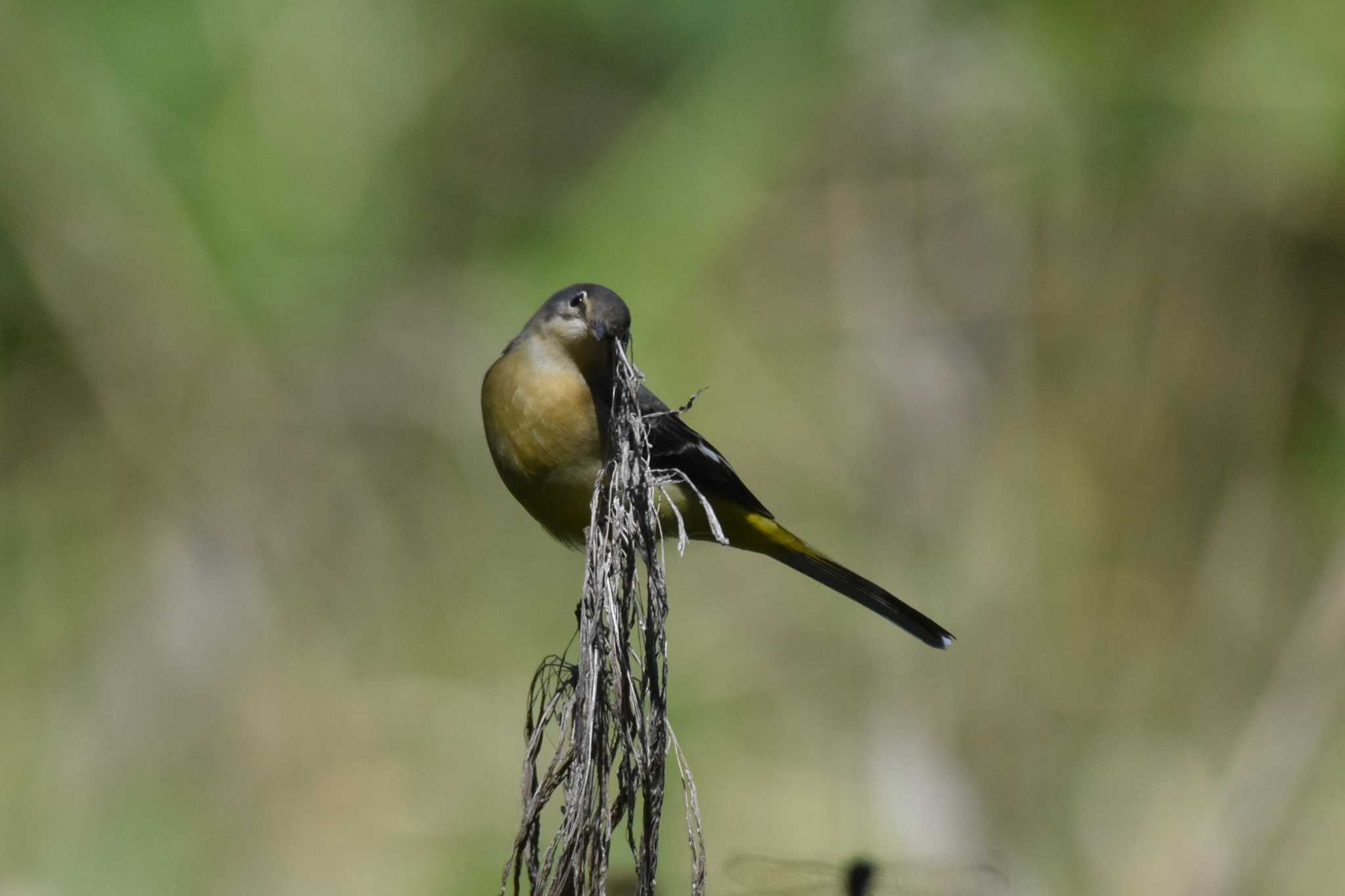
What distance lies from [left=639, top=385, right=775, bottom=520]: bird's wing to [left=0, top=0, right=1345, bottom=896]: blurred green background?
2545 millimetres

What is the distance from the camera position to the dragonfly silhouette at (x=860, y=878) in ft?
15.5

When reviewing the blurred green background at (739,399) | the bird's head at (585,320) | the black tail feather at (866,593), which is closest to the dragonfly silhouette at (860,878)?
the blurred green background at (739,399)

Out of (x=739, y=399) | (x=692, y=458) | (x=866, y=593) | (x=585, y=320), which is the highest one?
(x=739, y=399)

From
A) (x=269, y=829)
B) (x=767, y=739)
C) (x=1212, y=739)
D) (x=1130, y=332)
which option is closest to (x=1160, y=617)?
(x=1212, y=739)

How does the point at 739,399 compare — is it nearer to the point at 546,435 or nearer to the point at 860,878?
the point at 860,878

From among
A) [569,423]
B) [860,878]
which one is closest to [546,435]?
[569,423]

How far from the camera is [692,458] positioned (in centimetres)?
390

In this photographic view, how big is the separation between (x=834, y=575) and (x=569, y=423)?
1.19 m

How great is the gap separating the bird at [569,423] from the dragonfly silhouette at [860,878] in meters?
1.56

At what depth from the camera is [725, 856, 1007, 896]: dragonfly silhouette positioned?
4.72m

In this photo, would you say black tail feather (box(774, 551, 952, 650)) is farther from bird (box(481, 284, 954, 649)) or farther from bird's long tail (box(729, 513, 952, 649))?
bird (box(481, 284, 954, 649))

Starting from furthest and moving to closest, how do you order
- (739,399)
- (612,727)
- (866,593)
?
(739,399) < (866,593) < (612,727)

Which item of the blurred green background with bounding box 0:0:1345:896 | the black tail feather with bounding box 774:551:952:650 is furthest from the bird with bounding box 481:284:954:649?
the blurred green background with bounding box 0:0:1345:896

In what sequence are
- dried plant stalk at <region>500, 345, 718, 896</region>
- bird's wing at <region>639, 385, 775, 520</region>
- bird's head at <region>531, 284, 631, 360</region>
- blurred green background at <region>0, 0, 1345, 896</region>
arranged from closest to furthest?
dried plant stalk at <region>500, 345, 718, 896</region> → bird's head at <region>531, 284, 631, 360</region> → bird's wing at <region>639, 385, 775, 520</region> → blurred green background at <region>0, 0, 1345, 896</region>
